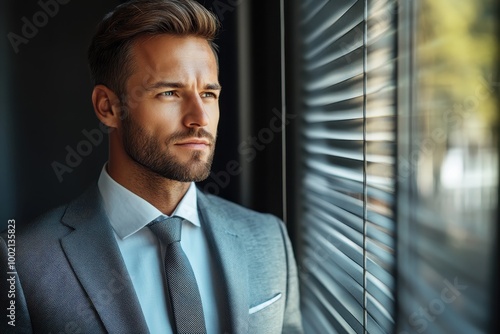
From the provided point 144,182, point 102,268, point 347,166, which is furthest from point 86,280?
point 347,166

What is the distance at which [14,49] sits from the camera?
727 millimetres

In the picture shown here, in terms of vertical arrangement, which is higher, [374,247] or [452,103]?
[452,103]

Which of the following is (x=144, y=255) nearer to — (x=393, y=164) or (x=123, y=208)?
(x=123, y=208)

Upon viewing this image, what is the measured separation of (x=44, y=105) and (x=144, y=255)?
234 mm

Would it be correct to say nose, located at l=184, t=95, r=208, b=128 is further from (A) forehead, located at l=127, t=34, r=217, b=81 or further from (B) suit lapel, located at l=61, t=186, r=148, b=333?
(B) suit lapel, located at l=61, t=186, r=148, b=333

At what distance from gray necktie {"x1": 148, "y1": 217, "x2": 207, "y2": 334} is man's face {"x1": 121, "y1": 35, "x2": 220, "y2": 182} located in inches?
2.9

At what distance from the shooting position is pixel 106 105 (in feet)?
2.40

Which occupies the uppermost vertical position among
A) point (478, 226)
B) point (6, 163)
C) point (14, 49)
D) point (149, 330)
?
point (14, 49)

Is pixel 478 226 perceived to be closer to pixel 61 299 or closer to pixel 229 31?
pixel 229 31

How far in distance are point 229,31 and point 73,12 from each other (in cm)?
20

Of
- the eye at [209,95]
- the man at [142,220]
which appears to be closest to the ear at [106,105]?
the man at [142,220]

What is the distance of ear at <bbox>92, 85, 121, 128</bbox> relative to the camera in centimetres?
73

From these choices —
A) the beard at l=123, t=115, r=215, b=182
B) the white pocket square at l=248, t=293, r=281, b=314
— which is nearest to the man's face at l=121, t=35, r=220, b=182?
the beard at l=123, t=115, r=215, b=182

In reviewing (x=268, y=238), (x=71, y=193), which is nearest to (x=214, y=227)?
(x=268, y=238)
